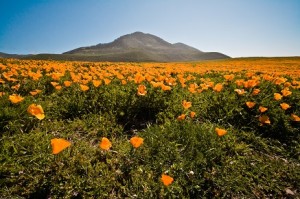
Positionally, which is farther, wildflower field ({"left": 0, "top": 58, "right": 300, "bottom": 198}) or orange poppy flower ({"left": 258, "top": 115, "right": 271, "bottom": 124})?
orange poppy flower ({"left": 258, "top": 115, "right": 271, "bottom": 124})

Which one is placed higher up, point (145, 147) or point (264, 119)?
point (264, 119)

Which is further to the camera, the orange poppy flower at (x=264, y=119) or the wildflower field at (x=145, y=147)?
the orange poppy flower at (x=264, y=119)

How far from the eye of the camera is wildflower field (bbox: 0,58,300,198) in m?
2.72

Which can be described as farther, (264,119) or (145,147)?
(264,119)

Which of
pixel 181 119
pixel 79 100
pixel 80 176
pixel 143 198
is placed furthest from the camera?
pixel 79 100

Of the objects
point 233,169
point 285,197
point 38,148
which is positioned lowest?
point 285,197

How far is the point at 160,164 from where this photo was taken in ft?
9.82

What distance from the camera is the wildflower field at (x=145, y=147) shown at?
2725 millimetres

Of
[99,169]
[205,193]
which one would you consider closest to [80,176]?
[99,169]

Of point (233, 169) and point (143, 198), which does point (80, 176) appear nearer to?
point (143, 198)

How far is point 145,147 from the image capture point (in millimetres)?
3305

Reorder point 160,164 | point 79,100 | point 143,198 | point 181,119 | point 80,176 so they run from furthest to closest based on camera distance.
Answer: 1. point 79,100
2. point 181,119
3. point 160,164
4. point 80,176
5. point 143,198

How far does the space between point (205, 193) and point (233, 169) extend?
57 centimetres

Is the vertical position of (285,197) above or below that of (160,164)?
below
